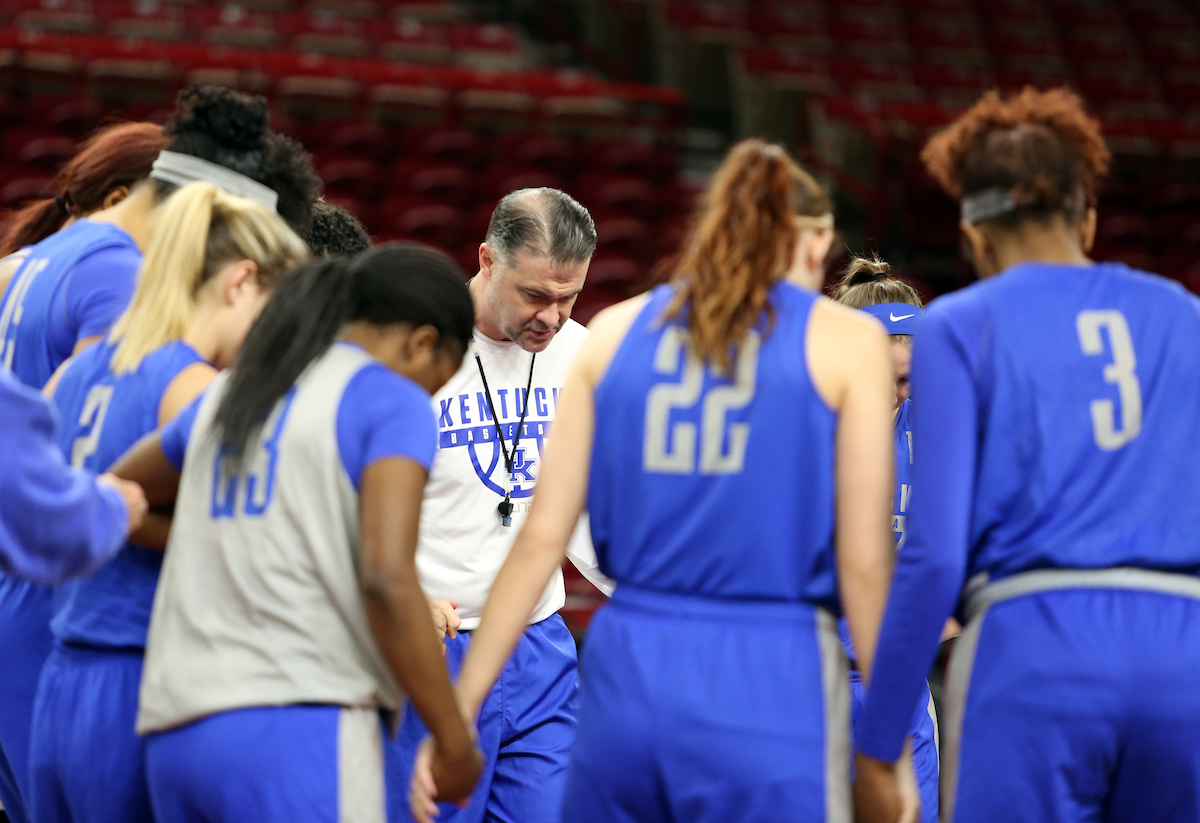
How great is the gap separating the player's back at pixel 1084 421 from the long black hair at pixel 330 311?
0.80 meters

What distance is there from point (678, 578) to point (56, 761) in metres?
1.08

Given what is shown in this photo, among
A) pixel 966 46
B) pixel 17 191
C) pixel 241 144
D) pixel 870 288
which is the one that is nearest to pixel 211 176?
pixel 241 144

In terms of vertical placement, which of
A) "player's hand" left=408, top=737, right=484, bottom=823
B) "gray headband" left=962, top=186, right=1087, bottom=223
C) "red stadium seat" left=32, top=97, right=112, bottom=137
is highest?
"red stadium seat" left=32, top=97, right=112, bottom=137

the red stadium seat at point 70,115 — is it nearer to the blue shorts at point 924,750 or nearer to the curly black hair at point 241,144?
the curly black hair at point 241,144

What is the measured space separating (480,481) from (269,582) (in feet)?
4.07

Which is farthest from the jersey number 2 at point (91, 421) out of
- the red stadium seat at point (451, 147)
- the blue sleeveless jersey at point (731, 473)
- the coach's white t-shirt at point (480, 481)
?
the red stadium seat at point (451, 147)

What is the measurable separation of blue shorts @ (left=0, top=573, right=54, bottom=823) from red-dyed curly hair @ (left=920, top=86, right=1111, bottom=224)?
1831mm

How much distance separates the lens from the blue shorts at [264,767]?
76.1 inches

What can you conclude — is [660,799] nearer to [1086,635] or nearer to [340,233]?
[1086,635]

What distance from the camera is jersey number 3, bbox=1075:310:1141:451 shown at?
6.44 ft

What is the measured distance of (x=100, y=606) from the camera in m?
2.17

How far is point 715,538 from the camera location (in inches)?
76.6

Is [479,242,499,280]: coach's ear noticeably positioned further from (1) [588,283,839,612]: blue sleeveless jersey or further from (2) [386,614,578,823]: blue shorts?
(1) [588,283,839,612]: blue sleeveless jersey

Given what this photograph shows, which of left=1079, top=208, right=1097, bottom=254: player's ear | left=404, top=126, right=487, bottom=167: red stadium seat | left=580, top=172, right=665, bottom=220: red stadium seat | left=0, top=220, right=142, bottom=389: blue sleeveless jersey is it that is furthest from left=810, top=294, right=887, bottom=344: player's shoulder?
left=404, top=126, right=487, bottom=167: red stadium seat
